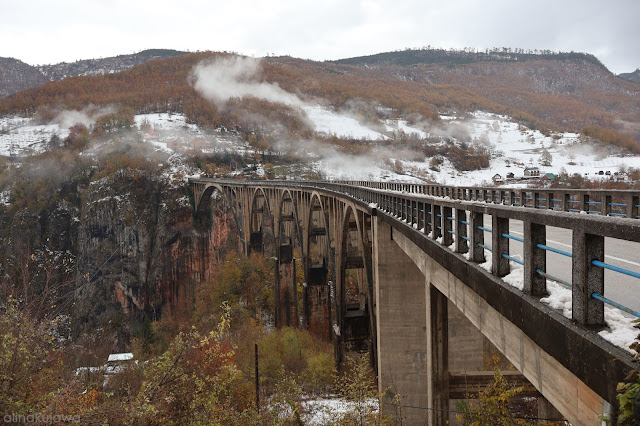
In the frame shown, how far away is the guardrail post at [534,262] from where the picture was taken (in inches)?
156

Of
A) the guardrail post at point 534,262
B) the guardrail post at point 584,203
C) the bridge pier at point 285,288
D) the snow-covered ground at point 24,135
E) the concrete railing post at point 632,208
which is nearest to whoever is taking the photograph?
the guardrail post at point 534,262

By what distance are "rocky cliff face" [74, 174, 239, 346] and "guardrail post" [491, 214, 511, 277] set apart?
6587 cm

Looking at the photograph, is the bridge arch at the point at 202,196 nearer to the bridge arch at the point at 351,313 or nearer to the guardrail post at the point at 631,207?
the bridge arch at the point at 351,313

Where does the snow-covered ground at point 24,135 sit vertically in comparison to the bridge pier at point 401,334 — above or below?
above

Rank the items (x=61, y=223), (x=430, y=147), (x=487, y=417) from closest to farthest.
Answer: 1. (x=487, y=417)
2. (x=61, y=223)
3. (x=430, y=147)

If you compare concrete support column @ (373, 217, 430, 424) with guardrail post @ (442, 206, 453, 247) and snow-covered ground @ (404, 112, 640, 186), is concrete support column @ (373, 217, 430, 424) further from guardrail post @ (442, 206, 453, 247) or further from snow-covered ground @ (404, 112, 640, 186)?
snow-covered ground @ (404, 112, 640, 186)

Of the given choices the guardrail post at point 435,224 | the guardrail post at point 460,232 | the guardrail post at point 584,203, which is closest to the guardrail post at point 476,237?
the guardrail post at point 460,232

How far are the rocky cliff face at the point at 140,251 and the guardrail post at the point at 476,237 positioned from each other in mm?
65148

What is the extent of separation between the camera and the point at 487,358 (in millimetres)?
21188

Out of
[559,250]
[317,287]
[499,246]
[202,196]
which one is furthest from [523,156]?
[559,250]

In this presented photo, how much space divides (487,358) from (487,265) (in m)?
18.4

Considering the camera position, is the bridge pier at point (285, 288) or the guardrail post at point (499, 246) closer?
the guardrail post at point (499, 246)

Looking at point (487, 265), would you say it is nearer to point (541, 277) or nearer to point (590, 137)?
point (541, 277)

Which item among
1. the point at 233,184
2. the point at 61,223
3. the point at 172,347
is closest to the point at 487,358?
the point at 172,347
